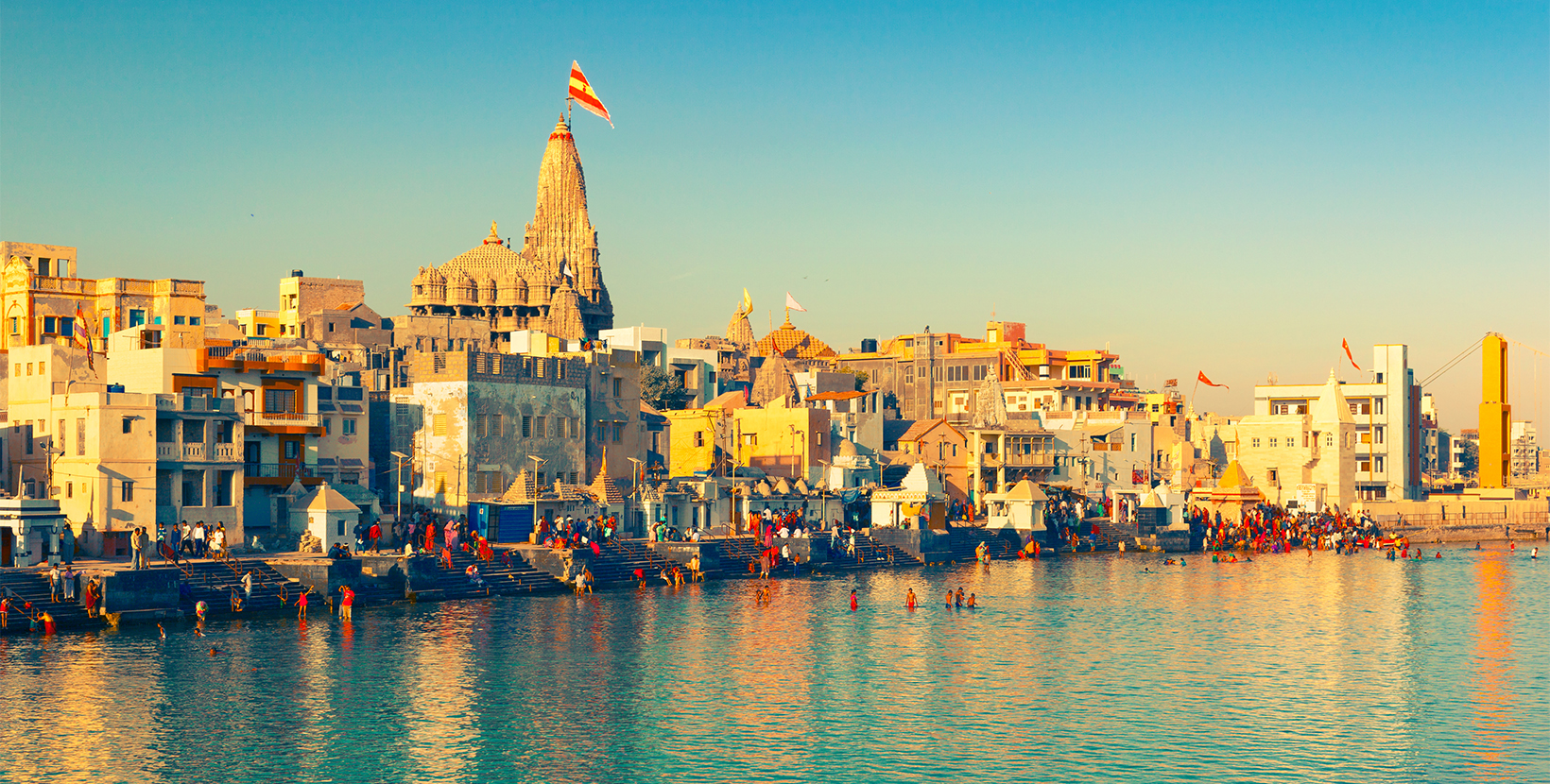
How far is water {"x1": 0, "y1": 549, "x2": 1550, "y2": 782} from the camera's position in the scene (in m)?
35.2

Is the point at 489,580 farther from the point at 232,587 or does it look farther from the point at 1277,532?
the point at 1277,532

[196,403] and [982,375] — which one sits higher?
[982,375]

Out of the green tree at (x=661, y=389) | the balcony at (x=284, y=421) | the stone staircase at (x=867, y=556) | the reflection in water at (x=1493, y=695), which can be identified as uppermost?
the green tree at (x=661, y=389)

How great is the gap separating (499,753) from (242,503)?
31333 mm

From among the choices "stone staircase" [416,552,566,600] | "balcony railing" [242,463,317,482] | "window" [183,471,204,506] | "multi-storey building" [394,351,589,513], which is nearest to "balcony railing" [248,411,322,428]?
"balcony railing" [242,463,317,482]

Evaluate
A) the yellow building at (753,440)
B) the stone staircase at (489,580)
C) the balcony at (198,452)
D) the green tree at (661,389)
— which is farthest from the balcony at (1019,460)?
the balcony at (198,452)

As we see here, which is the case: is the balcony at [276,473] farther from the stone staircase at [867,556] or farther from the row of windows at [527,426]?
the stone staircase at [867,556]

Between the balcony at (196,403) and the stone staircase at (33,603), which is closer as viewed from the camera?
the stone staircase at (33,603)

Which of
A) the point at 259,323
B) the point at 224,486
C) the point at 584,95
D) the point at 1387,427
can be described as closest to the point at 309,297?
the point at 259,323

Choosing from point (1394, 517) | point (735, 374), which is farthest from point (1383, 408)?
point (735, 374)

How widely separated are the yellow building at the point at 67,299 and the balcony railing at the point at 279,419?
88.7ft

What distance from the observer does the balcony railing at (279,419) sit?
65.2 meters

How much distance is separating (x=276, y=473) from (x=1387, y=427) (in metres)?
91.9

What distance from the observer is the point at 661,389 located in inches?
4486
